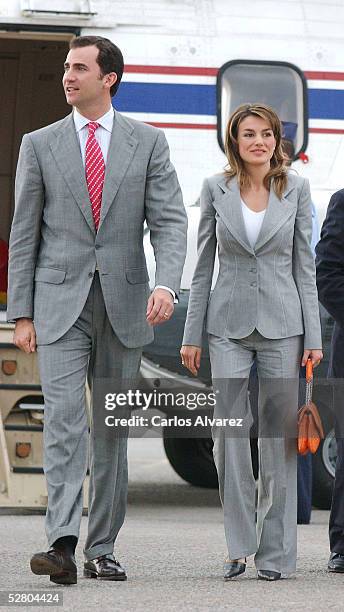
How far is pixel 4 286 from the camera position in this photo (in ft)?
30.1

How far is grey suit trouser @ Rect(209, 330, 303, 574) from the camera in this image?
554cm

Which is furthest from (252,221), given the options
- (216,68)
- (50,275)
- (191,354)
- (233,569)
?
(216,68)

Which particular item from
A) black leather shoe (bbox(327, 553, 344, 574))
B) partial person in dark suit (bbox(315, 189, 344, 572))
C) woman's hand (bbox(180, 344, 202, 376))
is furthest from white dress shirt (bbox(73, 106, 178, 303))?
black leather shoe (bbox(327, 553, 344, 574))

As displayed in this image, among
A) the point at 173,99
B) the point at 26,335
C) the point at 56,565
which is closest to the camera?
the point at 56,565

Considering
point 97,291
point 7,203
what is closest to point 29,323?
point 97,291

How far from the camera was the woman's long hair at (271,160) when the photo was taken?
5688 millimetres

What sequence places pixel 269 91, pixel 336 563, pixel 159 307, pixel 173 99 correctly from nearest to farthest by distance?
pixel 159 307 → pixel 336 563 → pixel 173 99 → pixel 269 91

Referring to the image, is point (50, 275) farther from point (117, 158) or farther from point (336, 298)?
point (336, 298)

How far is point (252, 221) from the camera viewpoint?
18.7 feet

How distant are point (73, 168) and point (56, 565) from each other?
4.70ft

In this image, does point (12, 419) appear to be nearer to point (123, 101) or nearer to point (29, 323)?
point (123, 101)

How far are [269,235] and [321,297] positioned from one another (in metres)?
0.47

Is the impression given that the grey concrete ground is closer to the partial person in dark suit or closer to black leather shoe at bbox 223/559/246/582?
black leather shoe at bbox 223/559/246/582

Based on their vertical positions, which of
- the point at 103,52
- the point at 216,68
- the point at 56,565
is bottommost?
the point at 56,565
